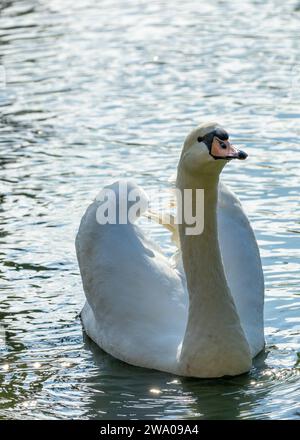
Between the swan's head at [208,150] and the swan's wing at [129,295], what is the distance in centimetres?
129

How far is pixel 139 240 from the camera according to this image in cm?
944

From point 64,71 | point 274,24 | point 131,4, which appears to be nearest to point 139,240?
point 64,71

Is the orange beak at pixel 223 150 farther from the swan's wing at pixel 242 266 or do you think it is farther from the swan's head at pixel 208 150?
the swan's wing at pixel 242 266

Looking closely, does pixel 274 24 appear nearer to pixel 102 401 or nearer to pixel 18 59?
pixel 18 59

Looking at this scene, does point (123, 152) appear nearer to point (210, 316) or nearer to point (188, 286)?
point (188, 286)

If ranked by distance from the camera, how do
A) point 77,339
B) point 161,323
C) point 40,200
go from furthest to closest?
point 40,200
point 77,339
point 161,323

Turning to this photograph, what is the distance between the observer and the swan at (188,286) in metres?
8.22

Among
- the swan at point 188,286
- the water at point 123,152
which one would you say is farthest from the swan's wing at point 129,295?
the water at point 123,152

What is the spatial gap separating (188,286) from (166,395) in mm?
736

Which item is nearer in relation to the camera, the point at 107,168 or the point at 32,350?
the point at 32,350

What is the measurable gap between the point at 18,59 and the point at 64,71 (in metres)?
0.94

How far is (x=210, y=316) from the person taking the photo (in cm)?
845

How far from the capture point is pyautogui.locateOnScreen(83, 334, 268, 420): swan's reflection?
26.3 ft

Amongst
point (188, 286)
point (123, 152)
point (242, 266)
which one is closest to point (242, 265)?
point (242, 266)
